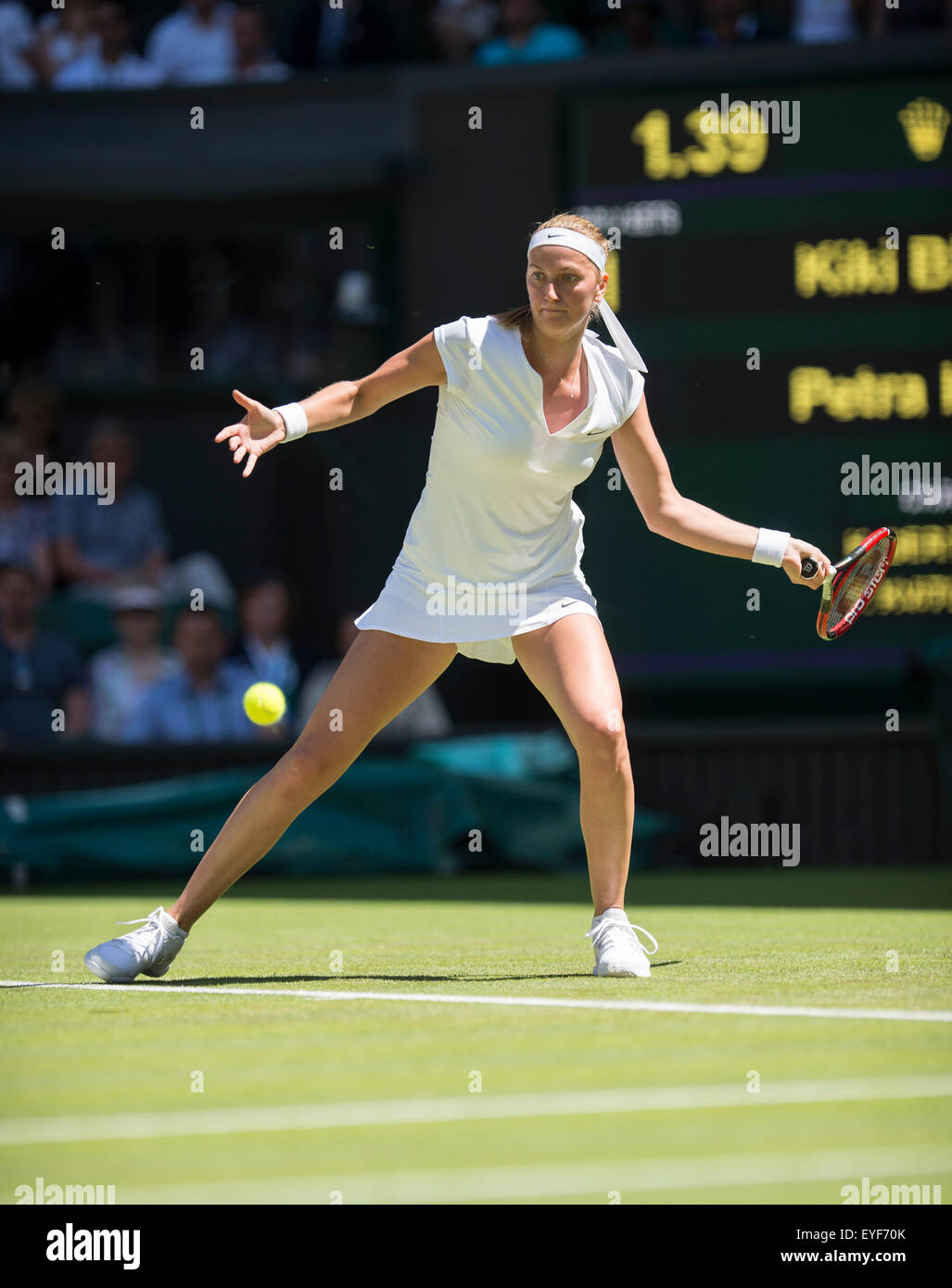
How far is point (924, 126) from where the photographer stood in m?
9.83

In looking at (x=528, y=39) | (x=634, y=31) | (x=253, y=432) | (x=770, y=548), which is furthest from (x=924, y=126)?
(x=253, y=432)

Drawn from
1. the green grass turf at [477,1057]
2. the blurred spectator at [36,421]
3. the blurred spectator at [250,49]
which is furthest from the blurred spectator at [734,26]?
the green grass turf at [477,1057]

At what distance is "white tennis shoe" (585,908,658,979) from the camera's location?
4.93 meters

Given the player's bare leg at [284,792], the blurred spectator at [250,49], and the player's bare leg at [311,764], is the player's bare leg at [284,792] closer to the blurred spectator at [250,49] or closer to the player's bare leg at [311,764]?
the player's bare leg at [311,764]

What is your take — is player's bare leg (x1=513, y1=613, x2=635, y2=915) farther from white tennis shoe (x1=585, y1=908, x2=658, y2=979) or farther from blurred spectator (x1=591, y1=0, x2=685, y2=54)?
blurred spectator (x1=591, y1=0, x2=685, y2=54)

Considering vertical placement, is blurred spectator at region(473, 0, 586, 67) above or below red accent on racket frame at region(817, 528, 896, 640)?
above

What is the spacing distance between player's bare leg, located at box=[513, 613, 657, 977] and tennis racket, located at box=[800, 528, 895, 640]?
0.65 meters

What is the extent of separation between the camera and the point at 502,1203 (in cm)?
258

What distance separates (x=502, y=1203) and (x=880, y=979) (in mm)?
2392

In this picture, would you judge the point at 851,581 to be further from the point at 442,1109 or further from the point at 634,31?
the point at 634,31

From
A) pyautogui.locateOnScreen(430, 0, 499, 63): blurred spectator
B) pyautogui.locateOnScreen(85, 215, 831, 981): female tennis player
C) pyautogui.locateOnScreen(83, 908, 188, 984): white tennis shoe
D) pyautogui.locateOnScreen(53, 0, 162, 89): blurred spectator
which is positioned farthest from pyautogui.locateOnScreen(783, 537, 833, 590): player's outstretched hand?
pyautogui.locateOnScreen(53, 0, 162, 89): blurred spectator

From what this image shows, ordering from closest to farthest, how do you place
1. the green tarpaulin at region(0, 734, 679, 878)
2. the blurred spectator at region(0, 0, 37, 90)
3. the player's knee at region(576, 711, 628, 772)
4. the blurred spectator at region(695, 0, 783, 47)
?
the player's knee at region(576, 711, 628, 772) < the green tarpaulin at region(0, 734, 679, 878) < the blurred spectator at region(695, 0, 783, 47) < the blurred spectator at region(0, 0, 37, 90)

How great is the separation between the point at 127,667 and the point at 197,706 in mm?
509

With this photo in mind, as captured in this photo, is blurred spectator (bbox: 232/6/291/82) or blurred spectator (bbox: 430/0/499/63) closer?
blurred spectator (bbox: 430/0/499/63)
